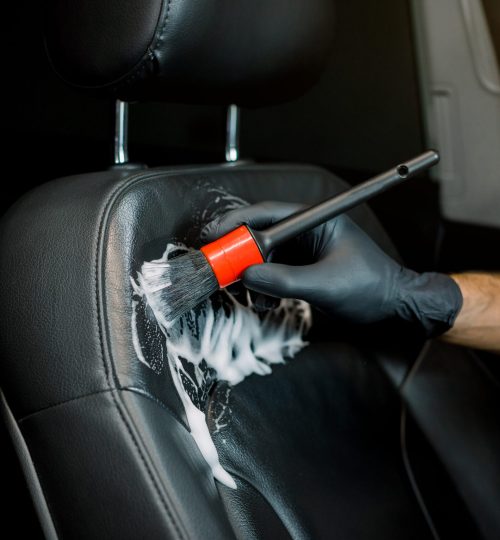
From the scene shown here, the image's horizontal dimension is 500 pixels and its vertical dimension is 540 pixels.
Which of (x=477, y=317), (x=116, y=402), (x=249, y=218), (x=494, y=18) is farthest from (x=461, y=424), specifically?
(x=494, y=18)

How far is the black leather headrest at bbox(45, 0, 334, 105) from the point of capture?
56 cm

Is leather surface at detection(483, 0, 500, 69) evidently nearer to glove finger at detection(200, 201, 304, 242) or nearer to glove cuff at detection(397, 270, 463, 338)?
glove cuff at detection(397, 270, 463, 338)

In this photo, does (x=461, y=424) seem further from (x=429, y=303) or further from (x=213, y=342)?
(x=213, y=342)

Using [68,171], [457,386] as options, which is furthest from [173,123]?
[457,386]

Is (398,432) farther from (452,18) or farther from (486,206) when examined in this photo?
(452,18)

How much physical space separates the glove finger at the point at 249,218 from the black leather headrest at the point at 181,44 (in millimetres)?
156

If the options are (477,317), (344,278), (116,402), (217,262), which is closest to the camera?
(116,402)

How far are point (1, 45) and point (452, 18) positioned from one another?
991 mm

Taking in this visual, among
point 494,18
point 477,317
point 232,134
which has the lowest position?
point 477,317

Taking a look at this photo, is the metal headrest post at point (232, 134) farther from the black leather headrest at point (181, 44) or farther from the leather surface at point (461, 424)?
the leather surface at point (461, 424)

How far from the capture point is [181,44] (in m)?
0.58

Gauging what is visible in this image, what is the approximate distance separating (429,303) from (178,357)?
1.21 ft

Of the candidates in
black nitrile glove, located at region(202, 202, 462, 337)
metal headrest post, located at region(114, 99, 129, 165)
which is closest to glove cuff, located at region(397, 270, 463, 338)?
black nitrile glove, located at region(202, 202, 462, 337)

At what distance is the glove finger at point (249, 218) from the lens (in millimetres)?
607
